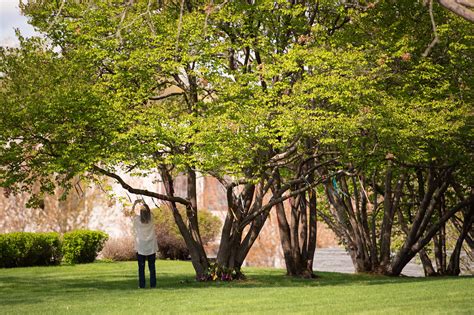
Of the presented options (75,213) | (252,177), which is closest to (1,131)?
(252,177)

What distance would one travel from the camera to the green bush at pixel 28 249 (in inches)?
1059

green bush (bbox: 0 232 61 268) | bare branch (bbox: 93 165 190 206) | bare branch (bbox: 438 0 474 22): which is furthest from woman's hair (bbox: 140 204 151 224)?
green bush (bbox: 0 232 61 268)

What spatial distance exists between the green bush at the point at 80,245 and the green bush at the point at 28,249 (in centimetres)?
45

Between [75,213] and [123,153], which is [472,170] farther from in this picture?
[75,213]

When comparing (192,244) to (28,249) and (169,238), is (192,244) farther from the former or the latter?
(169,238)

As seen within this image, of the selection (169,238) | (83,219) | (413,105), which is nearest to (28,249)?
(169,238)

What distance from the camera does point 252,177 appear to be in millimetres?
18656

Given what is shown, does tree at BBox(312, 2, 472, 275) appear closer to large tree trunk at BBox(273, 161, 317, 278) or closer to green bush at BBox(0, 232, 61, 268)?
large tree trunk at BBox(273, 161, 317, 278)

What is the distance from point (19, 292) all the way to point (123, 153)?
373 cm

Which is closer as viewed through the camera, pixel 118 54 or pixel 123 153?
pixel 123 153

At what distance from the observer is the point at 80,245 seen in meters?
29.2

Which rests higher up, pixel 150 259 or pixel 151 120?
pixel 151 120

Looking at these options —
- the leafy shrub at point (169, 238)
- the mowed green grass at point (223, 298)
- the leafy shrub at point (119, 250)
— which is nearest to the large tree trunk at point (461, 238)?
the mowed green grass at point (223, 298)

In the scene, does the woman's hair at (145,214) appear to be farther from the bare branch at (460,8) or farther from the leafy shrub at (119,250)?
the leafy shrub at (119,250)
